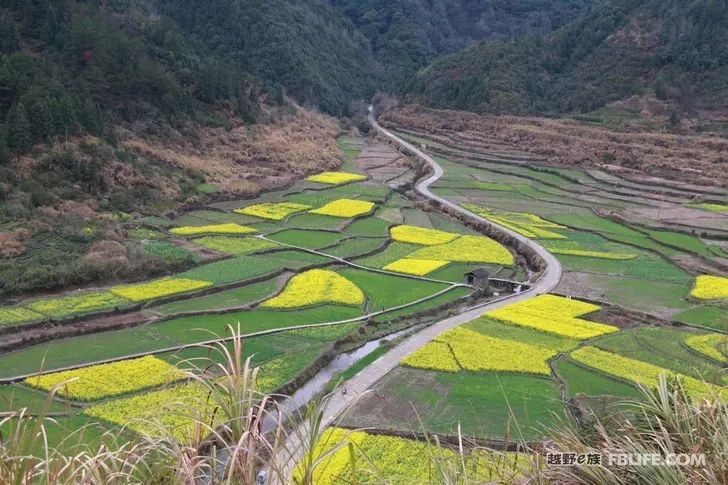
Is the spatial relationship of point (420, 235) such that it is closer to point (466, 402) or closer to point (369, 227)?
point (369, 227)

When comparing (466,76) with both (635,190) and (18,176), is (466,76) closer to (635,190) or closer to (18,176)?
(635,190)

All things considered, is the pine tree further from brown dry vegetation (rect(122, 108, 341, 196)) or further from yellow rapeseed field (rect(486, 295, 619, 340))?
yellow rapeseed field (rect(486, 295, 619, 340))

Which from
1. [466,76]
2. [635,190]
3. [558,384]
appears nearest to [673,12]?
[466,76]

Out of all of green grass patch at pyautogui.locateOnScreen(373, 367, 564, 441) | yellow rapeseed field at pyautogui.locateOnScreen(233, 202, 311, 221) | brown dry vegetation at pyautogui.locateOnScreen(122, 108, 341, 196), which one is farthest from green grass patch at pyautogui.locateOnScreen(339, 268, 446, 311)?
brown dry vegetation at pyautogui.locateOnScreen(122, 108, 341, 196)

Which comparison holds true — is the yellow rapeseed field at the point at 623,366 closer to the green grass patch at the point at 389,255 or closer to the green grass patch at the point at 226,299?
the green grass patch at the point at 389,255

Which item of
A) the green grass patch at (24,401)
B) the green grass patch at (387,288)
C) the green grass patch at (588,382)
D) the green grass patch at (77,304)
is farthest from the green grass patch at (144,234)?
the green grass patch at (588,382)

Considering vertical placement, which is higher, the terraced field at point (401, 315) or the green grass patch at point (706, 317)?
the green grass patch at point (706, 317)

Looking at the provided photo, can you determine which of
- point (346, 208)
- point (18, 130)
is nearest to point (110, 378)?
point (18, 130)
